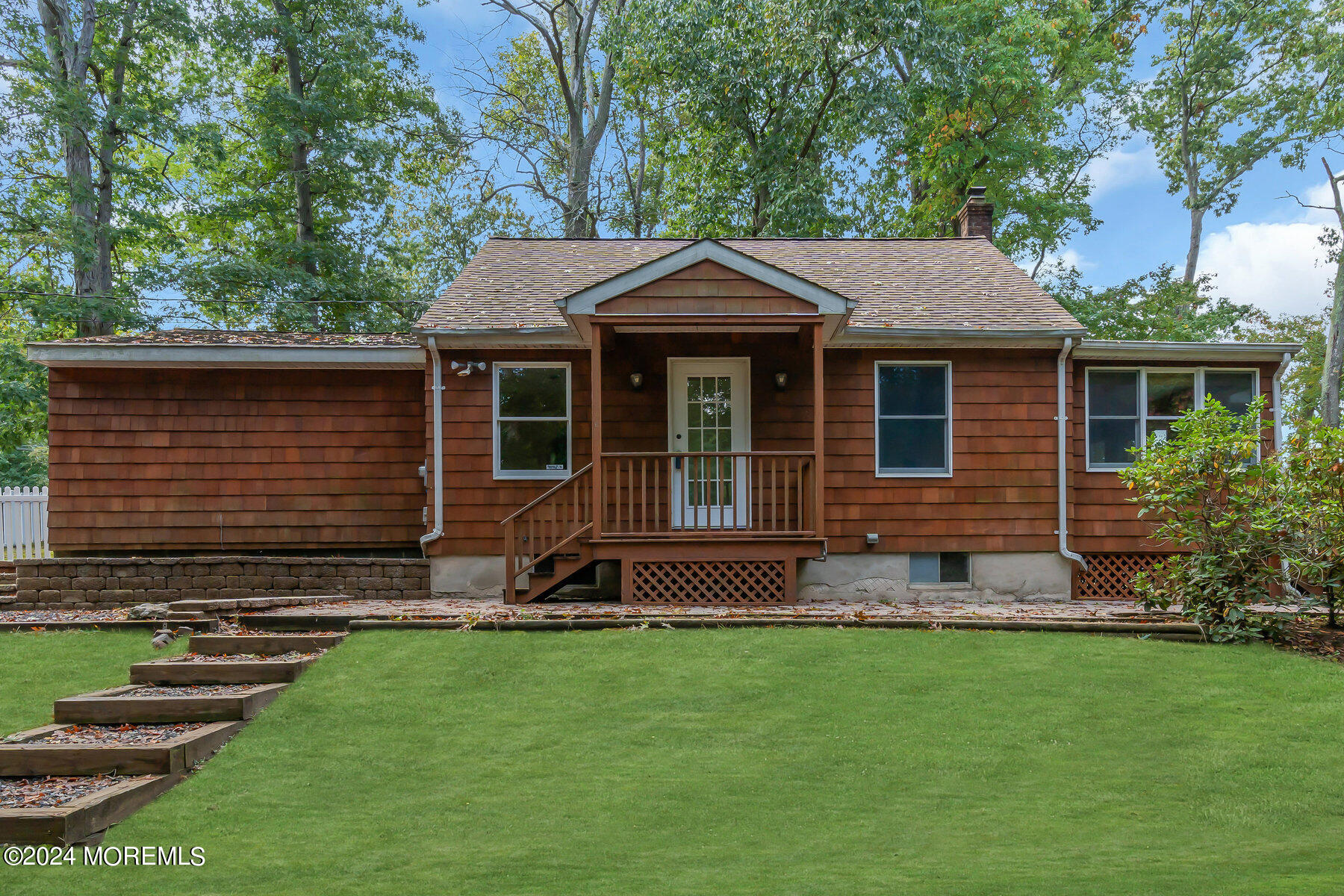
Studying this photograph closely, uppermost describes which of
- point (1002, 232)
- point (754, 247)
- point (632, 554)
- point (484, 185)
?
point (484, 185)

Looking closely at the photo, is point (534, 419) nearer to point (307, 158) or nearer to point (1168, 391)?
point (1168, 391)

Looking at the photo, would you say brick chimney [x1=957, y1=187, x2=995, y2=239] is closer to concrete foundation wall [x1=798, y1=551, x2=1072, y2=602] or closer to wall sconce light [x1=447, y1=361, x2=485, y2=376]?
concrete foundation wall [x1=798, y1=551, x2=1072, y2=602]

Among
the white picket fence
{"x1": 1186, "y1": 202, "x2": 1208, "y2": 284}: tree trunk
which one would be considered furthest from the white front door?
{"x1": 1186, "y1": 202, "x2": 1208, "y2": 284}: tree trunk

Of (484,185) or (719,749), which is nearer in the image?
(719,749)

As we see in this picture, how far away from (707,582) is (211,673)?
4.67 m

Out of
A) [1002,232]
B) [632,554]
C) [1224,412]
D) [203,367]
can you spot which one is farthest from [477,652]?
[1002,232]

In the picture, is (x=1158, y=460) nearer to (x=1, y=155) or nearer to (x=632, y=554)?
(x=632, y=554)

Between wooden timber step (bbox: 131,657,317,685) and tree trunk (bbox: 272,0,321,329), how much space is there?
46.1 feet

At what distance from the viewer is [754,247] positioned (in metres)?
13.0

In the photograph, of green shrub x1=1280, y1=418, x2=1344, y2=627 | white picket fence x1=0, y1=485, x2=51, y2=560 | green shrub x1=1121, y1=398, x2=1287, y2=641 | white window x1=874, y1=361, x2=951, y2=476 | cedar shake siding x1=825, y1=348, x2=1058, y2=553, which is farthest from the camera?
white picket fence x1=0, y1=485, x2=51, y2=560

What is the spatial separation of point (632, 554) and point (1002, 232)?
54.6 ft

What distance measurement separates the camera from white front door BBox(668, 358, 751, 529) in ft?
32.7

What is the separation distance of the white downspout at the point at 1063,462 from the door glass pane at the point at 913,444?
52.1 inches

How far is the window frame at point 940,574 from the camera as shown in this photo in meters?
9.80
